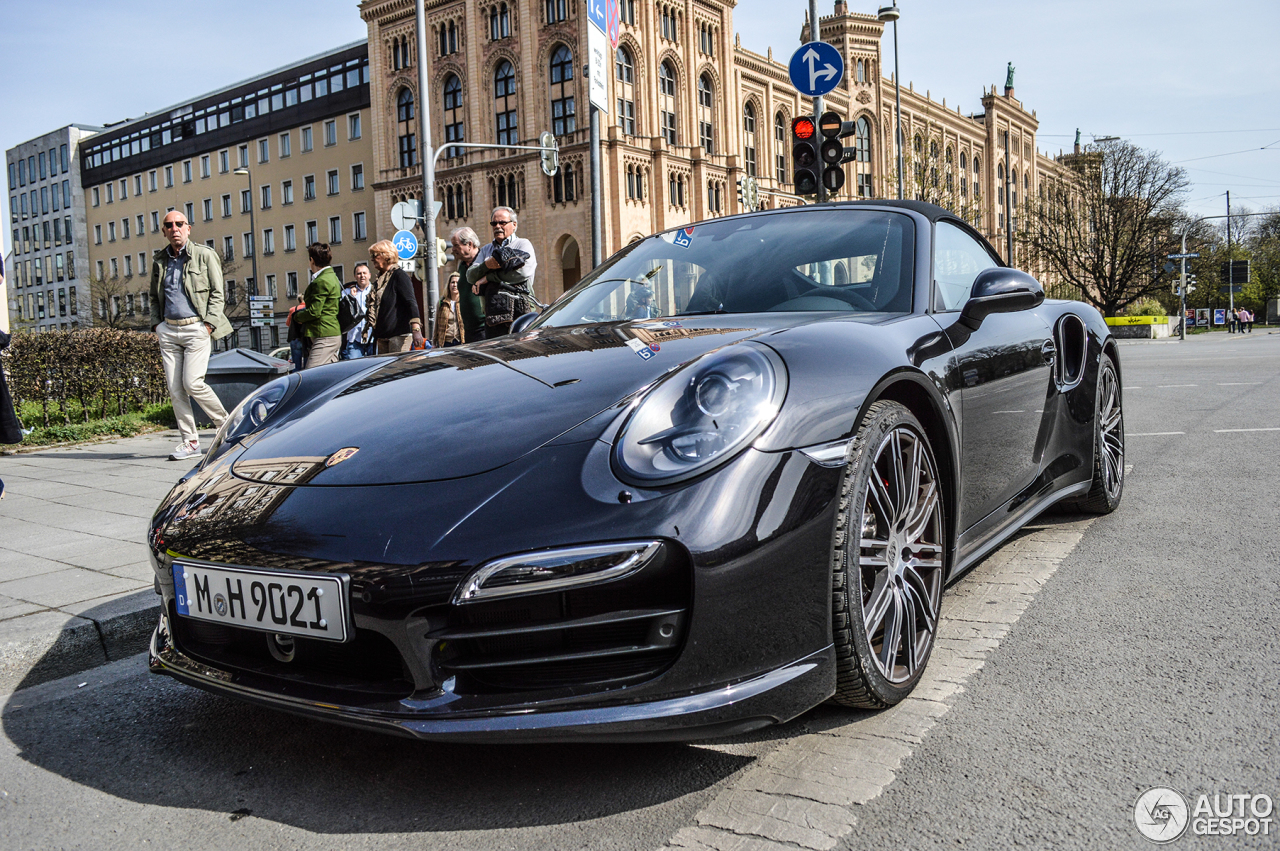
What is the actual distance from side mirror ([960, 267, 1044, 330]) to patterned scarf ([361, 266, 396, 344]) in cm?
583

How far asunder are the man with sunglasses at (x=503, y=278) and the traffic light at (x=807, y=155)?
4401 mm

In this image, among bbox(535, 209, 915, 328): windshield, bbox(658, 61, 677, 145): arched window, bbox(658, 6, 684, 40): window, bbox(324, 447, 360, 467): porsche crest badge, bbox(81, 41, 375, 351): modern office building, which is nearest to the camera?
bbox(324, 447, 360, 467): porsche crest badge

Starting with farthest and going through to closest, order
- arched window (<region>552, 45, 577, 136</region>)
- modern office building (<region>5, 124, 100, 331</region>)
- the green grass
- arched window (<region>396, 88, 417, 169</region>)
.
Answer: modern office building (<region>5, 124, 100, 331</region>)
arched window (<region>396, 88, 417, 169</region>)
arched window (<region>552, 45, 577, 136</region>)
the green grass

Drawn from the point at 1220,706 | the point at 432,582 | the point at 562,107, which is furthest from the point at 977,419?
the point at 562,107

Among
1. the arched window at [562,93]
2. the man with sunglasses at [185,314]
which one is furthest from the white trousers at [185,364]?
the arched window at [562,93]

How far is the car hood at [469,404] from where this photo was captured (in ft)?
7.00

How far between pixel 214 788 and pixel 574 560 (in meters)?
1.03

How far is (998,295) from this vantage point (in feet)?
9.59

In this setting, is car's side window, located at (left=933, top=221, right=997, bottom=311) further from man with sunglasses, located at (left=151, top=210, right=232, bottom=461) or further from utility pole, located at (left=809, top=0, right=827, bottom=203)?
man with sunglasses, located at (left=151, top=210, right=232, bottom=461)

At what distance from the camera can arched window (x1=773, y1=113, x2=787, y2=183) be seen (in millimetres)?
59219

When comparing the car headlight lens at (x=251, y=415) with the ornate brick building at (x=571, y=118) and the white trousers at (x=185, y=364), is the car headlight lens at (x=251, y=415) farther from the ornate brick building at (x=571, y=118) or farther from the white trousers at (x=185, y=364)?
the ornate brick building at (x=571, y=118)

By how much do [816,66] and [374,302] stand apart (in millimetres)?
5564

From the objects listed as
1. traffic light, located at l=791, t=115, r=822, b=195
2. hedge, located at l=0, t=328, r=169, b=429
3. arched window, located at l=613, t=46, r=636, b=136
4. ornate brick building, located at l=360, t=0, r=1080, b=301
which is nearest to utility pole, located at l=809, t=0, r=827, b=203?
traffic light, located at l=791, t=115, r=822, b=195

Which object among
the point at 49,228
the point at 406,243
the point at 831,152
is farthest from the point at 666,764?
the point at 49,228
